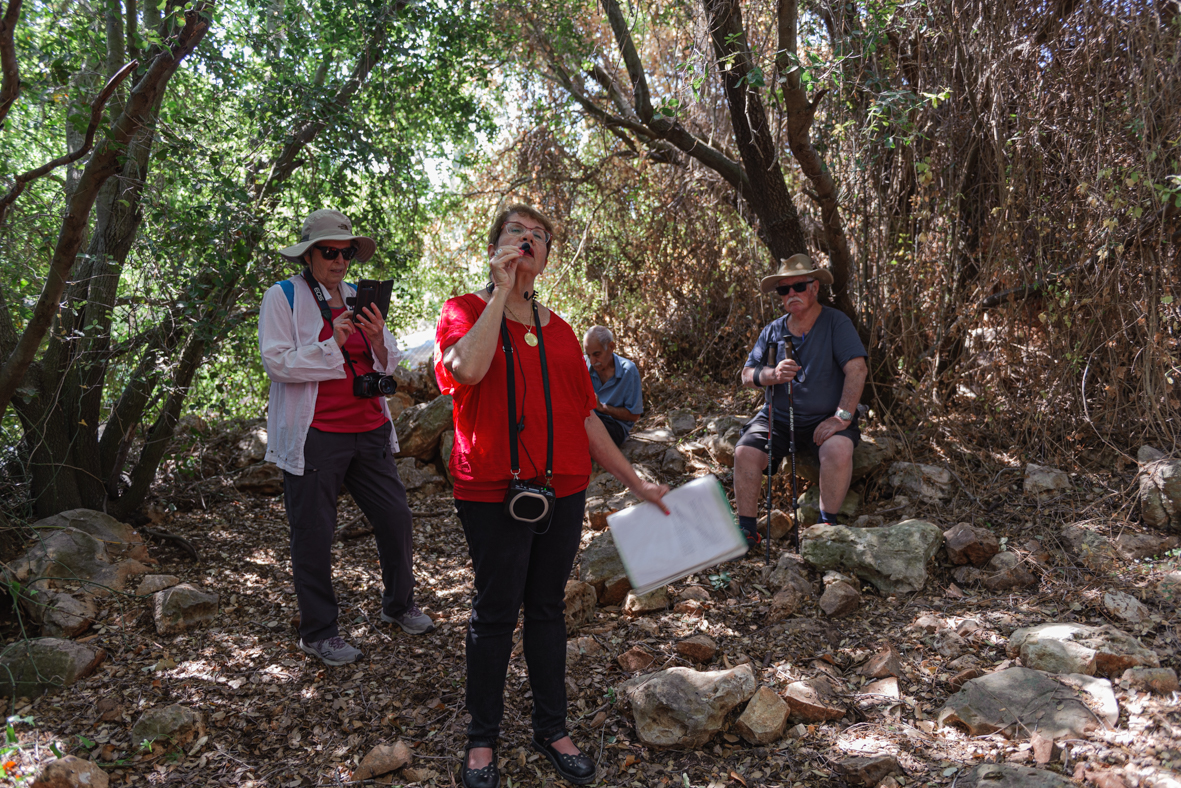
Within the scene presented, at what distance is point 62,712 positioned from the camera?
273cm

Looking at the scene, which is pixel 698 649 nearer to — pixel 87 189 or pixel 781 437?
pixel 781 437

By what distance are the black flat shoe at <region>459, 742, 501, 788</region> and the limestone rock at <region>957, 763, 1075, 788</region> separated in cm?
141

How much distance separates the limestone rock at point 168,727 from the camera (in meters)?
2.52

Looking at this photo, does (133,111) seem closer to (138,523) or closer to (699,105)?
(138,523)

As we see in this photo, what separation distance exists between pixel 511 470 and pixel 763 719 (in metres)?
1.32

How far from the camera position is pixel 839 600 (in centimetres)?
333

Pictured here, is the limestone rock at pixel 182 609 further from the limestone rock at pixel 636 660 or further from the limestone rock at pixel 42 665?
the limestone rock at pixel 636 660

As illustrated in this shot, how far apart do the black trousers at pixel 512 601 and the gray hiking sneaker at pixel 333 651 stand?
39.1 inches

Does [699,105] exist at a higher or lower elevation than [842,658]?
higher


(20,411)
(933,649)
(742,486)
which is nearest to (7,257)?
(20,411)

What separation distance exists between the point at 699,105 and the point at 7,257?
450 centimetres

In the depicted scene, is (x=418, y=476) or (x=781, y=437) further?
(x=418, y=476)

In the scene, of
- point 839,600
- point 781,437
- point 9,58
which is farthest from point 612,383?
point 9,58

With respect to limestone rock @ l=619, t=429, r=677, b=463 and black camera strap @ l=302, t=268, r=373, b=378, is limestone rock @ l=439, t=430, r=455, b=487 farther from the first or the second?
black camera strap @ l=302, t=268, r=373, b=378
